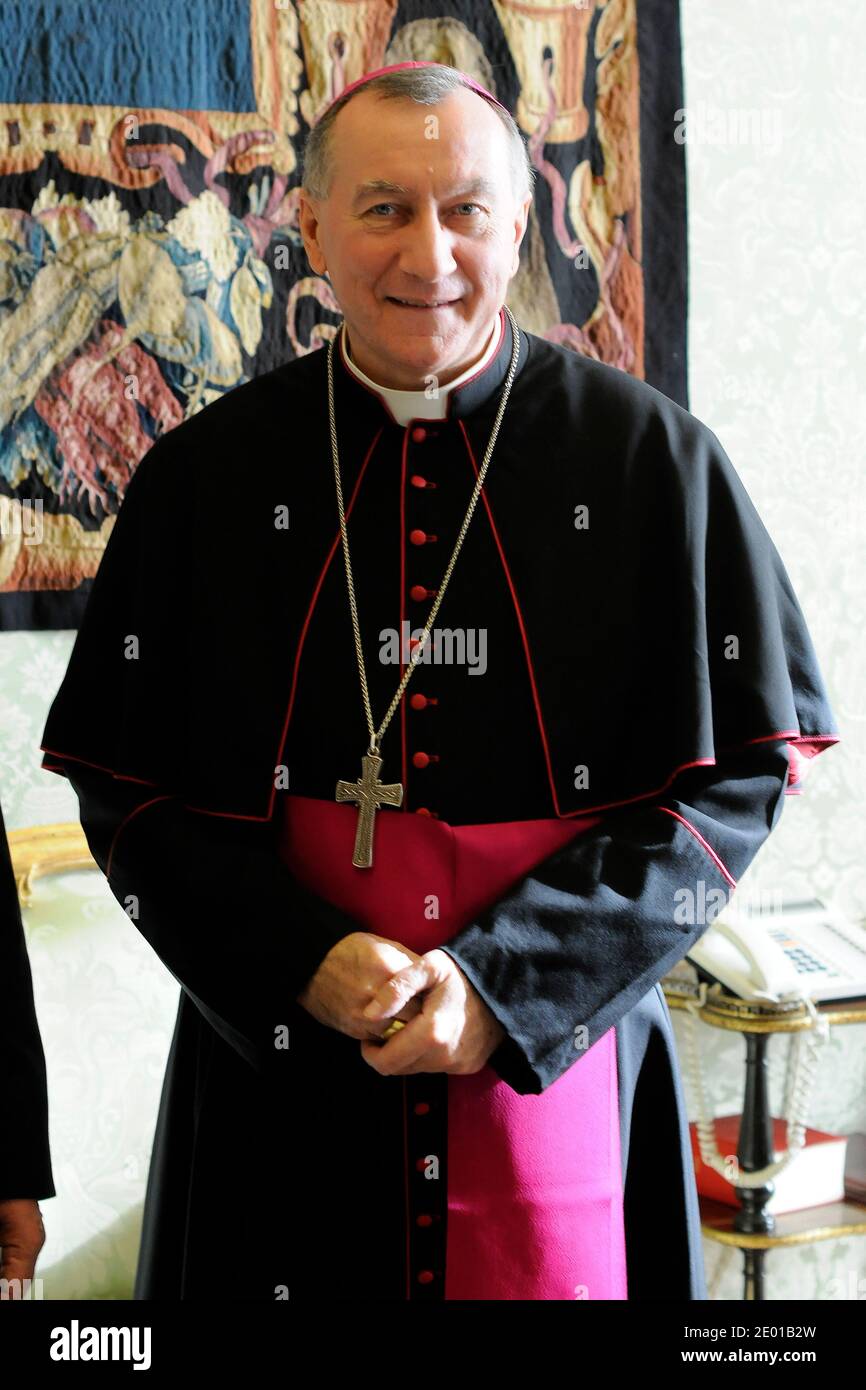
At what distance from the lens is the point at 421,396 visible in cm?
A: 172

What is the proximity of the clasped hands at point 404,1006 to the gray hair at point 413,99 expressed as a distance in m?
0.82

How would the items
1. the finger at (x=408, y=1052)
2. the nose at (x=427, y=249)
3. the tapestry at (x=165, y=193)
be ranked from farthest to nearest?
the tapestry at (x=165, y=193), the nose at (x=427, y=249), the finger at (x=408, y=1052)

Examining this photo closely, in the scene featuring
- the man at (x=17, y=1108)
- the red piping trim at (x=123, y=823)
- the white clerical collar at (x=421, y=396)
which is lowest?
the man at (x=17, y=1108)

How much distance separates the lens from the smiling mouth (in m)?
1.56

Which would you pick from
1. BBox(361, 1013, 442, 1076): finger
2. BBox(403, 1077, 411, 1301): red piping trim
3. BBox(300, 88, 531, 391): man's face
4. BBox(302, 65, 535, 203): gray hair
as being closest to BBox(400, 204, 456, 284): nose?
BBox(300, 88, 531, 391): man's face

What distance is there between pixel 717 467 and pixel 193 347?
3.95 feet

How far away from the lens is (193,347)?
2.59m

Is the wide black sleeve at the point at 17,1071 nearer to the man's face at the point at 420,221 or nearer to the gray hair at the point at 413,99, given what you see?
the man's face at the point at 420,221

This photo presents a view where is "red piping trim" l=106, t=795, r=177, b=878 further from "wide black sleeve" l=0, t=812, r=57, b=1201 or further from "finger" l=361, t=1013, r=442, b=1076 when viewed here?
"finger" l=361, t=1013, r=442, b=1076

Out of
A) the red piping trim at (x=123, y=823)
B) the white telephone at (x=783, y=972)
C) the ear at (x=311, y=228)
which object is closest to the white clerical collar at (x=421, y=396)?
the ear at (x=311, y=228)

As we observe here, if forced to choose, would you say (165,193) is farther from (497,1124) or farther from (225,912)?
(497,1124)

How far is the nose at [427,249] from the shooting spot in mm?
1518

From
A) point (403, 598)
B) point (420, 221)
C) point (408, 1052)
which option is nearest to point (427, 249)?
point (420, 221)

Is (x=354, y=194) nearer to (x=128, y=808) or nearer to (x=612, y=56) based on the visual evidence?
(x=128, y=808)
